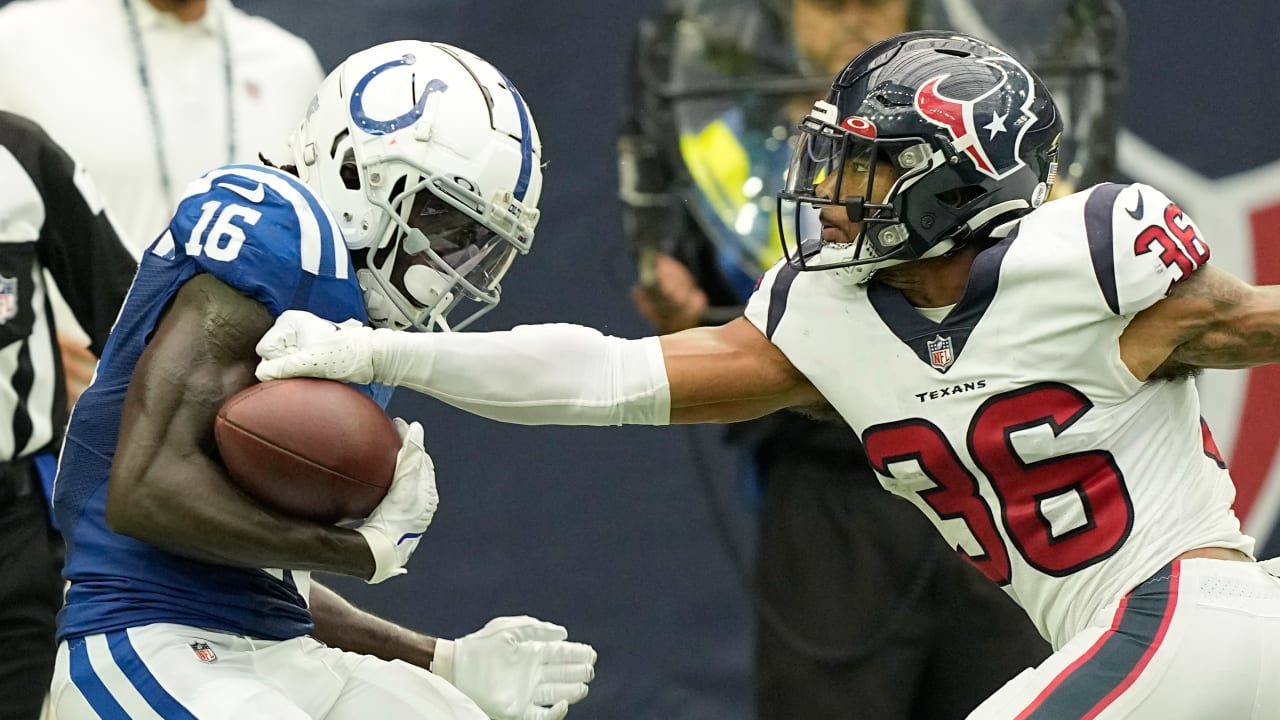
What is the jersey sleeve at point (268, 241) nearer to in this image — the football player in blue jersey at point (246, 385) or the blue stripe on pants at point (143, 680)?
the football player in blue jersey at point (246, 385)

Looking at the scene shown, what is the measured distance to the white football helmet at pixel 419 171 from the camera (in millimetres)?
2869

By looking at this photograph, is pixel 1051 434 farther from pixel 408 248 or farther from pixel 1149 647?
pixel 408 248

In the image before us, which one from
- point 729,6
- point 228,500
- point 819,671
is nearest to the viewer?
point 228,500

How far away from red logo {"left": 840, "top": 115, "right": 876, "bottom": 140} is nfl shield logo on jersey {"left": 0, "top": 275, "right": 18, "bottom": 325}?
1.69 metres

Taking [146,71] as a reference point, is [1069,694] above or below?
below

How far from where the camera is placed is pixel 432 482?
272 cm

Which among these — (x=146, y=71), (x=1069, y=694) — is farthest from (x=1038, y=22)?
(x=1069, y=694)

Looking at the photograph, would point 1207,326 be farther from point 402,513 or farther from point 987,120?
point 402,513

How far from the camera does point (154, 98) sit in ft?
14.1

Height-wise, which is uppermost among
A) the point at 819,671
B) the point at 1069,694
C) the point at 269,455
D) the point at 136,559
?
the point at 269,455

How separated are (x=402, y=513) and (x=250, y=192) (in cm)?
51

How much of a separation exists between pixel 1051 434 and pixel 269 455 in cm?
114

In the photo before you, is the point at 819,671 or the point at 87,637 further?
the point at 819,671

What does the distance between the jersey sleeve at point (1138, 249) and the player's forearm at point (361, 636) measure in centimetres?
123
